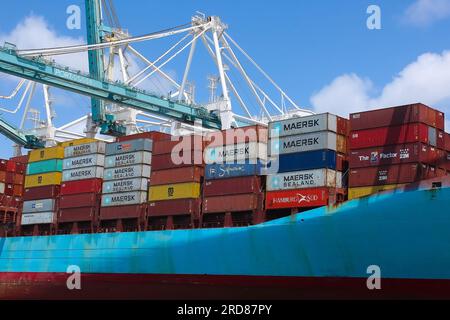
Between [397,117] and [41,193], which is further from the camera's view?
[41,193]

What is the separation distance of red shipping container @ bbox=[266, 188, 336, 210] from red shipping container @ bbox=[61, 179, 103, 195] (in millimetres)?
13149

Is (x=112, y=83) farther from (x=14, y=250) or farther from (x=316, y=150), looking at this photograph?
(x=316, y=150)

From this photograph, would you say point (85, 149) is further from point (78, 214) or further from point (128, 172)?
point (128, 172)

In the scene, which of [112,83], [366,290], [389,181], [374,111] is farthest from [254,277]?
[112,83]

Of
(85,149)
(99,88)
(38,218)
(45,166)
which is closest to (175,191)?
(85,149)

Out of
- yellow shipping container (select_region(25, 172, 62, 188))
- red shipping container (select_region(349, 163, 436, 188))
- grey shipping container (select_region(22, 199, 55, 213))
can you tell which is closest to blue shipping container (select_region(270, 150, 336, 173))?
red shipping container (select_region(349, 163, 436, 188))

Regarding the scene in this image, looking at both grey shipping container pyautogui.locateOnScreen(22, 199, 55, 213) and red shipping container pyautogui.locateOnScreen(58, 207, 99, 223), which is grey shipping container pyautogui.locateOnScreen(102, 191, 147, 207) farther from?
grey shipping container pyautogui.locateOnScreen(22, 199, 55, 213)

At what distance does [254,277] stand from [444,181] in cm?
1020

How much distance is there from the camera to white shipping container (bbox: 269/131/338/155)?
27.6 meters

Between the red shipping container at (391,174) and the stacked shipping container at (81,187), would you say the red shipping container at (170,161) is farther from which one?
the red shipping container at (391,174)

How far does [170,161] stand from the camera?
108 ft

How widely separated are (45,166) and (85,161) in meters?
4.28

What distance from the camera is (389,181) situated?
25.5m

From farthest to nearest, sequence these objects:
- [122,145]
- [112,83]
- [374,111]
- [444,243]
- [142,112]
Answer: [142,112], [112,83], [122,145], [374,111], [444,243]
